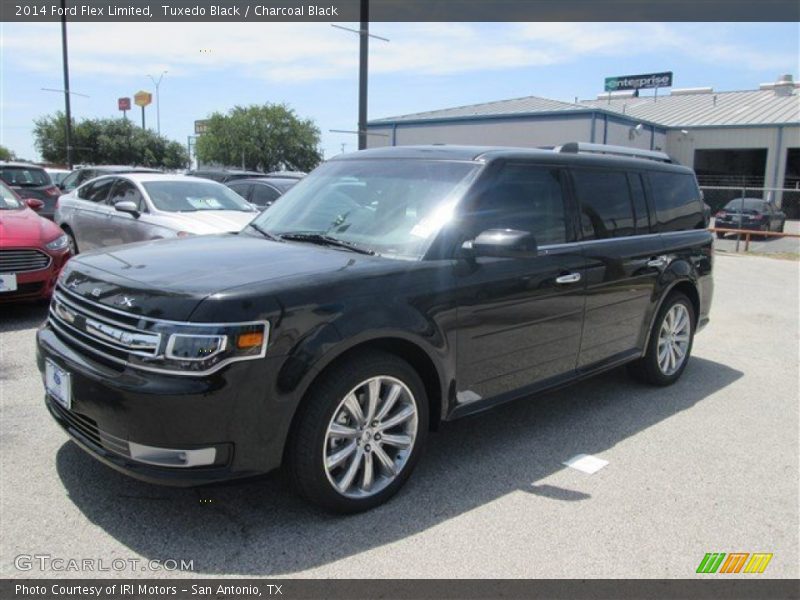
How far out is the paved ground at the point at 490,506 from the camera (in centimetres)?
292

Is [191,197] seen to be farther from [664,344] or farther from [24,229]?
[664,344]

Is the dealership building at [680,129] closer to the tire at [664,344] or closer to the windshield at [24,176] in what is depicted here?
the windshield at [24,176]

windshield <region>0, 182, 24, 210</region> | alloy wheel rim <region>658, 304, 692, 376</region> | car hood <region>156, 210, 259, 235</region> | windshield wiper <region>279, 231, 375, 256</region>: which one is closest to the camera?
windshield wiper <region>279, 231, 375, 256</region>

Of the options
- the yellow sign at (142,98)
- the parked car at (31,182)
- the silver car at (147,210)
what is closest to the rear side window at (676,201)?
the silver car at (147,210)

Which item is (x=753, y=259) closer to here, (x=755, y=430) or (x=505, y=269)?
(x=755, y=430)

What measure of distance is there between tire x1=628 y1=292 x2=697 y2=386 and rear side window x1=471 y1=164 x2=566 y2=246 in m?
1.58

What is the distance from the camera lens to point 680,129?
37344mm

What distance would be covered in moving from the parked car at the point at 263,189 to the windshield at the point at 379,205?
789 centimetres

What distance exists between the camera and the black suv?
2.79 m

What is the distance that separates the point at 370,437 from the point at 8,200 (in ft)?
22.0

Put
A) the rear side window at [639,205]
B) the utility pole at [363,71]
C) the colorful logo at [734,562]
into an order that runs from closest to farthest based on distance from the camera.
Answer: the colorful logo at [734,562] < the rear side window at [639,205] < the utility pole at [363,71]

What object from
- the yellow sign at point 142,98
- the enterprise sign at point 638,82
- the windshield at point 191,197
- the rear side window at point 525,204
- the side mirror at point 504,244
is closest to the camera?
the side mirror at point 504,244

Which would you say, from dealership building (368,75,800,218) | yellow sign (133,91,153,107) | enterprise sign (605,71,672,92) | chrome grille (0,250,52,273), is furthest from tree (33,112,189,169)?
chrome grille (0,250,52,273)

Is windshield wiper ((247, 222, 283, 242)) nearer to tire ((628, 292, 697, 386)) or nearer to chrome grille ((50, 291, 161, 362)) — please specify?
chrome grille ((50, 291, 161, 362))
